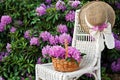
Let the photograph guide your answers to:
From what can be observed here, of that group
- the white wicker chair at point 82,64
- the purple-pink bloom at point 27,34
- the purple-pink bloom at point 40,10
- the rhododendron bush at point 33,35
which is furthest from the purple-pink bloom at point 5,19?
the white wicker chair at point 82,64

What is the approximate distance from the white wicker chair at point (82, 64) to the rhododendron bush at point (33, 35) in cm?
18

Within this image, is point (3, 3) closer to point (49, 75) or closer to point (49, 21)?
point (49, 21)

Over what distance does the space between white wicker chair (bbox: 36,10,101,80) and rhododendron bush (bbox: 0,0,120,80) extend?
0.18m

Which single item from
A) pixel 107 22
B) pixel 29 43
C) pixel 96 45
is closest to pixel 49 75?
pixel 96 45

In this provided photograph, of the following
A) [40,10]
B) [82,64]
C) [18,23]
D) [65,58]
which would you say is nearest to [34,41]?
[40,10]

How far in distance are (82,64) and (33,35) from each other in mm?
834

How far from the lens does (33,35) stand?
3.51m

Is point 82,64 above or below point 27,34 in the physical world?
below

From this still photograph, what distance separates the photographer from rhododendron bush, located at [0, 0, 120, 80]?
11.1 feet

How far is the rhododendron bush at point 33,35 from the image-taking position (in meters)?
3.38

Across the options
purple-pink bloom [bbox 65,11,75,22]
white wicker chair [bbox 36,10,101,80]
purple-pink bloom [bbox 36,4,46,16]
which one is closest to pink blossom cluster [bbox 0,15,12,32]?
purple-pink bloom [bbox 36,4,46,16]

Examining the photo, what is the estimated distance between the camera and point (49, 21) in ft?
11.8

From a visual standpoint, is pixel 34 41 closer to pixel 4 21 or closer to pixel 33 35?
pixel 33 35

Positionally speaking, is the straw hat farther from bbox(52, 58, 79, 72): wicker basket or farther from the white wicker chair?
bbox(52, 58, 79, 72): wicker basket
